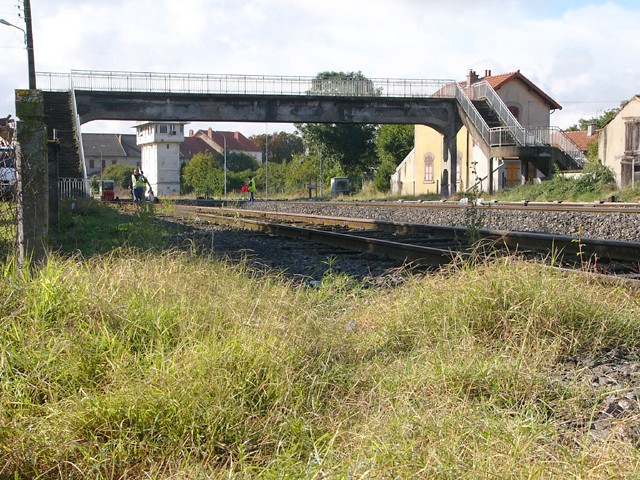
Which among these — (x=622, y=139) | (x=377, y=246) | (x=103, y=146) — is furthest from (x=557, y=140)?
(x=103, y=146)

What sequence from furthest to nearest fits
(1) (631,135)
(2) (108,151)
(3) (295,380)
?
(2) (108,151) < (1) (631,135) < (3) (295,380)

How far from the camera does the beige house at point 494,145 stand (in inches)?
1457

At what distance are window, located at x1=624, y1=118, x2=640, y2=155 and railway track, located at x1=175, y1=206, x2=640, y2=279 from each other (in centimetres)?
2192

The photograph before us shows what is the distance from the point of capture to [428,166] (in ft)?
166

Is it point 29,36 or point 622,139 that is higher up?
point 29,36

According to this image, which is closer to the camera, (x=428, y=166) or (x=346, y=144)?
(x=428, y=166)

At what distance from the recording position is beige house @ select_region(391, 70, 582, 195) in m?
37.0

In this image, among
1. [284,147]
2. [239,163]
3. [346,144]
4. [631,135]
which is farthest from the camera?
[284,147]

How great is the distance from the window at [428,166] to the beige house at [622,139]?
14967 millimetres

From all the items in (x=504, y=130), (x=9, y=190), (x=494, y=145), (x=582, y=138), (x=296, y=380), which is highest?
(x=582, y=138)

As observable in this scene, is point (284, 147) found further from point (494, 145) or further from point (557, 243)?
point (557, 243)

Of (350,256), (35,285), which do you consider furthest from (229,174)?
(35,285)

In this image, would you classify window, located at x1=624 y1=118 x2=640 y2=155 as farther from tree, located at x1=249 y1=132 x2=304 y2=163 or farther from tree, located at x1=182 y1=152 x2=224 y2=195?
tree, located at x1=249 y1=132 x2=304 y2=163

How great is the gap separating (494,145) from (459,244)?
2990cm
